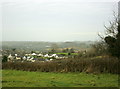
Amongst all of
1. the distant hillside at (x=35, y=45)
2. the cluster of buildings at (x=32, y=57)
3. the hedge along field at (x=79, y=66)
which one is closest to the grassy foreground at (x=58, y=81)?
the hedge along field at (x=79, y=66)

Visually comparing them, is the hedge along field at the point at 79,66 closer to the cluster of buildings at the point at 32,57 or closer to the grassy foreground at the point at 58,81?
the cluster of buildings at the point at 32,57

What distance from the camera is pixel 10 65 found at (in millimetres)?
12383

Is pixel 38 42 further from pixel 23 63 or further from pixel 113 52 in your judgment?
pixel 113 52

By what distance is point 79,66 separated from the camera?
1091cm

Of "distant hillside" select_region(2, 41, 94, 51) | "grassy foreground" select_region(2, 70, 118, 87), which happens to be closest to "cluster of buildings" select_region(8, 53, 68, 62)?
"distant hillside" select_region(2, 41, 94, 51)

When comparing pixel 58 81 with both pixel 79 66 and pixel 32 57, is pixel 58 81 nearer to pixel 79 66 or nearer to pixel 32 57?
pixel 79 66

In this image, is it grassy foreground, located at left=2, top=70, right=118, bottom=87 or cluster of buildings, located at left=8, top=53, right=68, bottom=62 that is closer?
grassy foreground, located at left=2, top=70, right=118, bottom=87

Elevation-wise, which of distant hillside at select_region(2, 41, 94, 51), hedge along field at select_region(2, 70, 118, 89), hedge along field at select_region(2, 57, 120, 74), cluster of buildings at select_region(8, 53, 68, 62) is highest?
distant hillside at select_region(2, 41, 94, 51)

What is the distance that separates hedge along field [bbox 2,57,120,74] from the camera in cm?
1047

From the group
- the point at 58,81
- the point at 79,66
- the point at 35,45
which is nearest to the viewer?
the point at 58,81

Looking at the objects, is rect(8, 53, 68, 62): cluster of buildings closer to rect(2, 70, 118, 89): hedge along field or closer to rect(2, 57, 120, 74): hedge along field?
rect(2, 57, 120, 74): hedge along field

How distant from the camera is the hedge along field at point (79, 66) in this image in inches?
412

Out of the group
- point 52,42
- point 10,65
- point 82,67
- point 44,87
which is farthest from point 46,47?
point 44,87

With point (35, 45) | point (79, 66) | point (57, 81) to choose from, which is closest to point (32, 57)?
point (35, 45)
